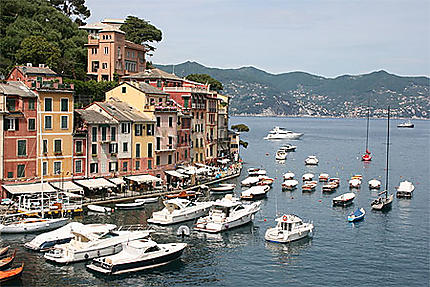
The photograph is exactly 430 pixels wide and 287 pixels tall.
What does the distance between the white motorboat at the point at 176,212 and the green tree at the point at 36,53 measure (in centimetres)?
4460

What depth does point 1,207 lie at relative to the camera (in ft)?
214

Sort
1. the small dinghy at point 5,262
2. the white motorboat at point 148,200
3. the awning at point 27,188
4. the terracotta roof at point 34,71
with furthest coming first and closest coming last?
the terracotta roof at point 34,71 < the white motorboat at point 148,200 < the awning at point 27,188 < the small dinghy at point 5,262

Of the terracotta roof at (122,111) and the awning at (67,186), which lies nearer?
the awning at (67,186)

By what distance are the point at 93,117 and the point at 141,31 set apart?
6625 centimetres

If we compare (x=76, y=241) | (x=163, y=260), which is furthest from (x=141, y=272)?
(x=76, y=241)

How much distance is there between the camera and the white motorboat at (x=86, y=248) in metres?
50.0

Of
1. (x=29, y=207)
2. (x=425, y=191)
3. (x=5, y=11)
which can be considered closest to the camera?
(x=29, y=207)

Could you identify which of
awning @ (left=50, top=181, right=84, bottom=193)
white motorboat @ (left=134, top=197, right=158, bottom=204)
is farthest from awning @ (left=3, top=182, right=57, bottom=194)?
white motorboat @ (left=134, top=197, right=158, bottom=204)

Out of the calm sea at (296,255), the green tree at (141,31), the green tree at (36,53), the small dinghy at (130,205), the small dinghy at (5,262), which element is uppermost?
the green tree at (141,31)

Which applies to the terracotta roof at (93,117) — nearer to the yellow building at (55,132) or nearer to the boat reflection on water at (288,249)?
the yellow building at (55,132)

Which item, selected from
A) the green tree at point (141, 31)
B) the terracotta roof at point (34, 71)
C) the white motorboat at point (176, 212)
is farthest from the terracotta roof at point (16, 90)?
the green tree at point (141, 31)

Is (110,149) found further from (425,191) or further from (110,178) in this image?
(425,191)

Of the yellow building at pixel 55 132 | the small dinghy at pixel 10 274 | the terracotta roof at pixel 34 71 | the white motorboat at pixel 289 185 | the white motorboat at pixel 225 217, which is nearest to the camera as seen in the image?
the small dinghy at pixel 10 274

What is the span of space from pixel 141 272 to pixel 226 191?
1611 inches
